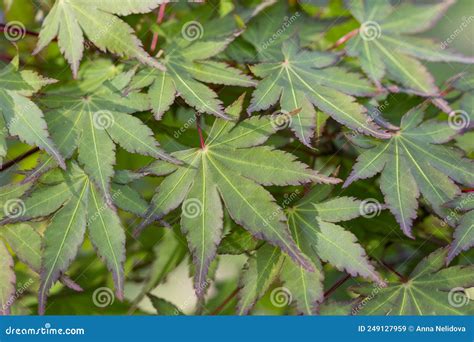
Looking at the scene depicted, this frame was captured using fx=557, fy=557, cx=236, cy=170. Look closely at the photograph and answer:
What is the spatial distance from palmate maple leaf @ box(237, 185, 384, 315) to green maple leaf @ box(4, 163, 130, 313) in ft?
0.86

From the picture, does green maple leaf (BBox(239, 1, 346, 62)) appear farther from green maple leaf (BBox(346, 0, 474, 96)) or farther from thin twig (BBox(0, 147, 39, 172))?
thin twig (BBox(0, 147, 39, 172))

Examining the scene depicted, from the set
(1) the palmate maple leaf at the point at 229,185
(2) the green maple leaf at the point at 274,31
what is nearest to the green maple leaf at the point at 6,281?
(1) the palmate maple leaf at the point at 229,185

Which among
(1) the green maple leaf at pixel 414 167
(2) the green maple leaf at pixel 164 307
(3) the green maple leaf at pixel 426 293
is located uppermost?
(1) the green maple leaf at pixel 414 167

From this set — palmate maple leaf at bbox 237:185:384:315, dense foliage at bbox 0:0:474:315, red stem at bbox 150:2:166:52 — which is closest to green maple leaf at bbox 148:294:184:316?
dense foliage at bbox 0:0:474:315

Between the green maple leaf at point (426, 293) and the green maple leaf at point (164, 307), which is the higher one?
the green maple leaf at point (426, 293)

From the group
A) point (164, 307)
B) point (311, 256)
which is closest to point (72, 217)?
point (164, 307)

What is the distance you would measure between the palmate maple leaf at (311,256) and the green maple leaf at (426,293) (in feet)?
0.34

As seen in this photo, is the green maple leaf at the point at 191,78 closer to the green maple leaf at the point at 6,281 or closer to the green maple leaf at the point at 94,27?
the green maple leaf at the point at 94,27

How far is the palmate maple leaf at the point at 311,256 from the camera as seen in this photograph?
106 cm

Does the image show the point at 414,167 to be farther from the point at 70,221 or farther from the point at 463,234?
the point at 70,221

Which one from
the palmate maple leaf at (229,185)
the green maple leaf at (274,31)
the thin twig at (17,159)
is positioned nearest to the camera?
the palmate maple leaf at (229,185)

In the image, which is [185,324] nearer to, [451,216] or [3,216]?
[3,216]

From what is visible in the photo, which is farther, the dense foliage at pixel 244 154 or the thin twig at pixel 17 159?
the thin twig at pixel 17 159

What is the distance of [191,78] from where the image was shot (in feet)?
3.76
